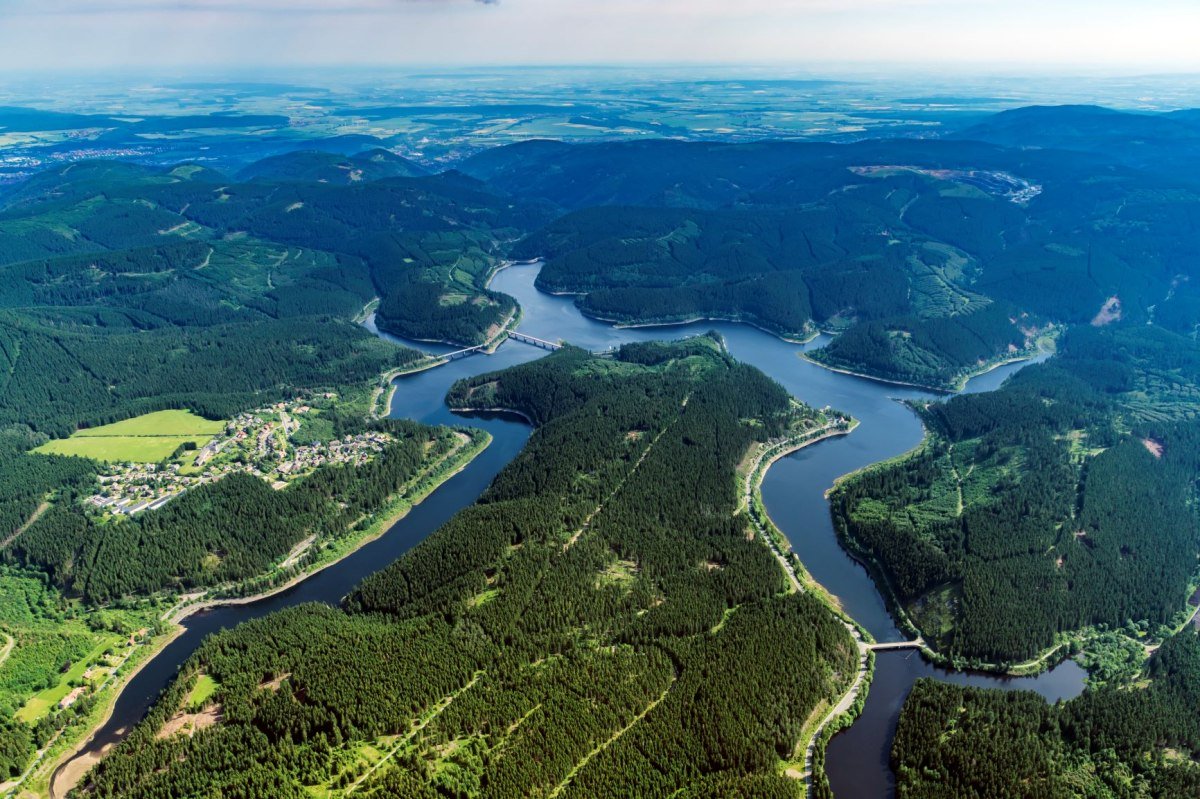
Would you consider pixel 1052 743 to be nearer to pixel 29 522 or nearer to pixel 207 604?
pixel 207 604

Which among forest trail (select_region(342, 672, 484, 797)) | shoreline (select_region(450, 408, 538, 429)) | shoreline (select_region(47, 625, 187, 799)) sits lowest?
shoreline (select_region(47, 625, 187, 799))

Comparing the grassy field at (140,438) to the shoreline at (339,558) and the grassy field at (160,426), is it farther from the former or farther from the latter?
the shoreline at (339,558)

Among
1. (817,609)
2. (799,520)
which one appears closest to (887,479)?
(799,520)

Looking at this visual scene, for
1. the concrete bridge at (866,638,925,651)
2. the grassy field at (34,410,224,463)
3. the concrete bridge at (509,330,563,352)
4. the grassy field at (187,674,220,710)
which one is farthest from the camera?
the concrete bridge at (509,330,563,352)

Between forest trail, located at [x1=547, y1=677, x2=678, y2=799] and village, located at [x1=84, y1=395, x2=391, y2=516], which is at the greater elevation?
village, located at [x1=84, y1=395, x2=391, y2=516]

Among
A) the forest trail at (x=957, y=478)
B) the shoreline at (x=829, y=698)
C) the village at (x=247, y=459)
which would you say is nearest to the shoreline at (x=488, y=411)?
the village at (x=247, y=459)

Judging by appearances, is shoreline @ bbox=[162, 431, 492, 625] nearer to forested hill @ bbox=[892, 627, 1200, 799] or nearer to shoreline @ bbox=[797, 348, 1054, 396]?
forested hill @ bbox=[892, 627, 1200, 799]

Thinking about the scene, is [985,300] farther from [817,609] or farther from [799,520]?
[817,609]

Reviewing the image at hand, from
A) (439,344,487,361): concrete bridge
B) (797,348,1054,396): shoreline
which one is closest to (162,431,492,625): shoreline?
(439,344,487,361): concrete bridge
